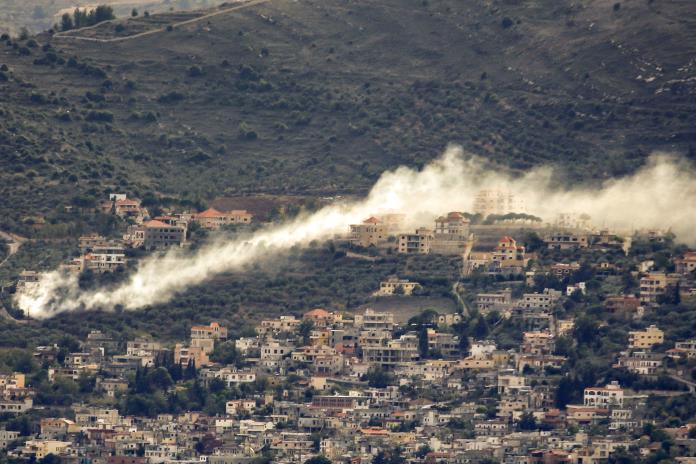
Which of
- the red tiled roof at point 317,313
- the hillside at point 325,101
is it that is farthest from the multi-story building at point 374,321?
the hillside at point 325,101

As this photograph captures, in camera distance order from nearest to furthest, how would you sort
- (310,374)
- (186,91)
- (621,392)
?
(621,392), (310,374), (186,91)

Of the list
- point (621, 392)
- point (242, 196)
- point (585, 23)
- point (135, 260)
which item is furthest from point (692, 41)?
point (621, 392)

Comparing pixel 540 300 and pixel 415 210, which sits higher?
pixel 415 210

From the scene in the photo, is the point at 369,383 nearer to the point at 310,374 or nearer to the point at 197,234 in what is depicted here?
the point at 310,374

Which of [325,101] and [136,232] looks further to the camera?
[325,101]

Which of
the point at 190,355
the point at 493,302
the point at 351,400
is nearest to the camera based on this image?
the point at 351,400

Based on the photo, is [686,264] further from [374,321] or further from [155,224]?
[155,224]

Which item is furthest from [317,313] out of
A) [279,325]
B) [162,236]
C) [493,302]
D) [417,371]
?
[162,236]
